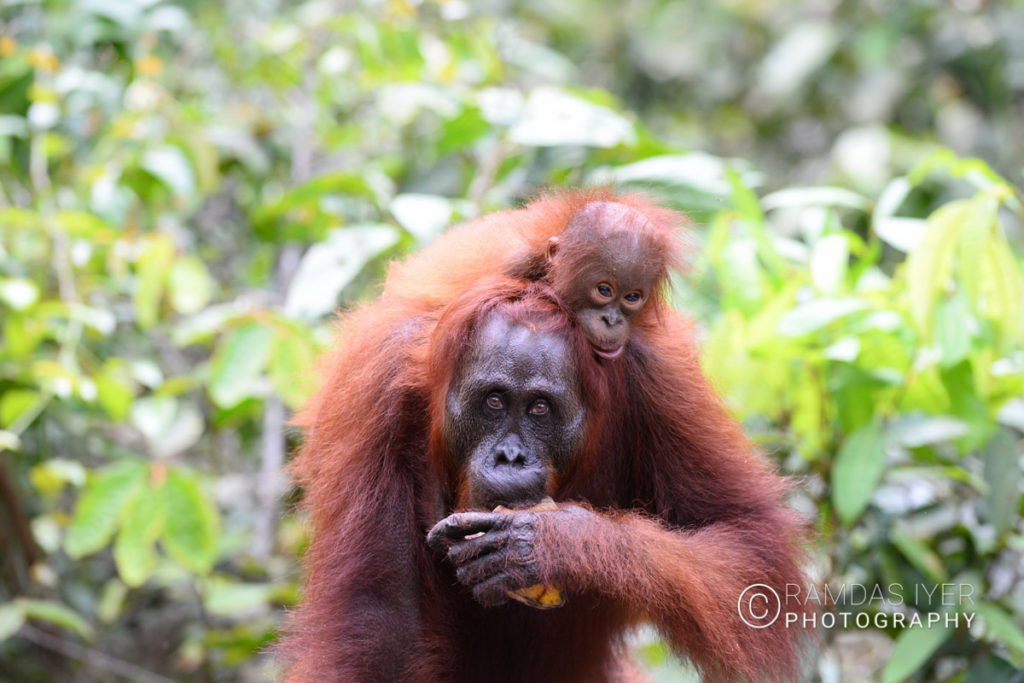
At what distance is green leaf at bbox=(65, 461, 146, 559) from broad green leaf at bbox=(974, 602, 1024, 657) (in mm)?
2423

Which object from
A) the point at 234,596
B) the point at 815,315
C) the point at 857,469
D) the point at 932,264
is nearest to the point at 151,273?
the point at 234,596

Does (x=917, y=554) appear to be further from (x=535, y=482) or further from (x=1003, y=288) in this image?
(x=535, y=482)

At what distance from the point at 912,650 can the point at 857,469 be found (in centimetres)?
49

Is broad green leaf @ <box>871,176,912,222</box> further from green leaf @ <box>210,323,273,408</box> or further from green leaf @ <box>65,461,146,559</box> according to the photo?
green leaf @ <box>65,461,146,559</box>

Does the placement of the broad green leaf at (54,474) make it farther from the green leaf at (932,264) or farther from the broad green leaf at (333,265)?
the green leaf at (932,264)

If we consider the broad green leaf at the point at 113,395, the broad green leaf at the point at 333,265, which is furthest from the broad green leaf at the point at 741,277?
the broad green leaf at the point at 113,395

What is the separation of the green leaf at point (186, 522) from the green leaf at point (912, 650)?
1.98 meters

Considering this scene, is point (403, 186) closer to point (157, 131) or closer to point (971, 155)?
point (157, 131)

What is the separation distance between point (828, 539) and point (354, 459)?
1.59 meters

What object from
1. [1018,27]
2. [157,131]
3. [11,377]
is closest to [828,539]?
[11,377]

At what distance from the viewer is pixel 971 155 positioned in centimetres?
662

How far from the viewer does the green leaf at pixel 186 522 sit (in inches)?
119

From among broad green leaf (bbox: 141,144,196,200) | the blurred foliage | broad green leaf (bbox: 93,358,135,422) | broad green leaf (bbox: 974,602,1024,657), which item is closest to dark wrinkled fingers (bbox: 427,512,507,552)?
the blurred foliage

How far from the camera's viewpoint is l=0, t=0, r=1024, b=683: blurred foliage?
113 inches
